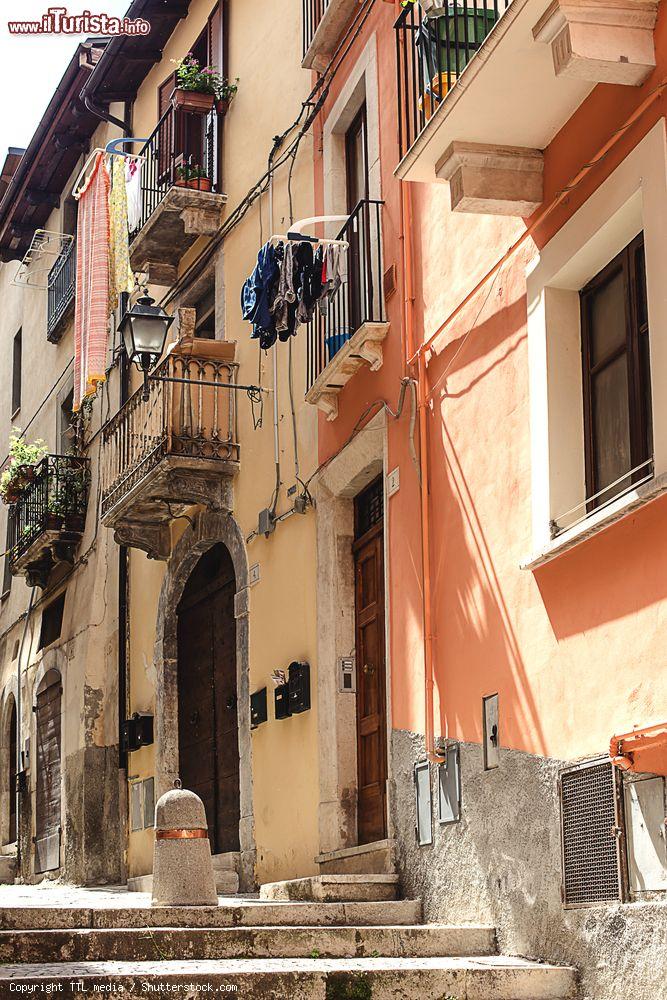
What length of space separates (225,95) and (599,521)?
895cm

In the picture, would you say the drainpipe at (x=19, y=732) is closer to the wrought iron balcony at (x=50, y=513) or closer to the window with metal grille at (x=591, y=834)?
the wrought iron balcony at (x=50, y=513)

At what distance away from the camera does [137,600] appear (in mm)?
16047

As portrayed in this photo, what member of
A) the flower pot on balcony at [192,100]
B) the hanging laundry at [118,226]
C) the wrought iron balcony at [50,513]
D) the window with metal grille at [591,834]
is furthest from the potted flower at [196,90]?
the window with metal grille at [591,834]

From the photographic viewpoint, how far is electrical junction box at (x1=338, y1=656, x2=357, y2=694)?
1084 cm

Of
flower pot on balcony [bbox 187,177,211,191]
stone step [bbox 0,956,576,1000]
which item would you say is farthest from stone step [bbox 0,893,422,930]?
flower pot on balcony [bbox 187,177,211,191]

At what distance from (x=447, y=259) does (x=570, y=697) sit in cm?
Result: 332

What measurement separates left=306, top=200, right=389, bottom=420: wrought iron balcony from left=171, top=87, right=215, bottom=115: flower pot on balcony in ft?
13.4

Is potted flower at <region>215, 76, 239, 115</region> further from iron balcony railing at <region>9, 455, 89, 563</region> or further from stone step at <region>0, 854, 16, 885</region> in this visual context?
stone step at <region>0, 854, 16, 885</region>

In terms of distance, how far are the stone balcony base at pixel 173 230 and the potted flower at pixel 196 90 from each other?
91 cm

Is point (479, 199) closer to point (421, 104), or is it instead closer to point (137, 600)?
point (421, 104)

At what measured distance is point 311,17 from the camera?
12227 millimetres

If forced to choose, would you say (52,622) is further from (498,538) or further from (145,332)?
(498,538)

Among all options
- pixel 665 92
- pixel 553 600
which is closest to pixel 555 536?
pixel 553 600

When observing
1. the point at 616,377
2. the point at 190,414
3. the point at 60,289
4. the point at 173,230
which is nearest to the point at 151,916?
the point at 616,377
